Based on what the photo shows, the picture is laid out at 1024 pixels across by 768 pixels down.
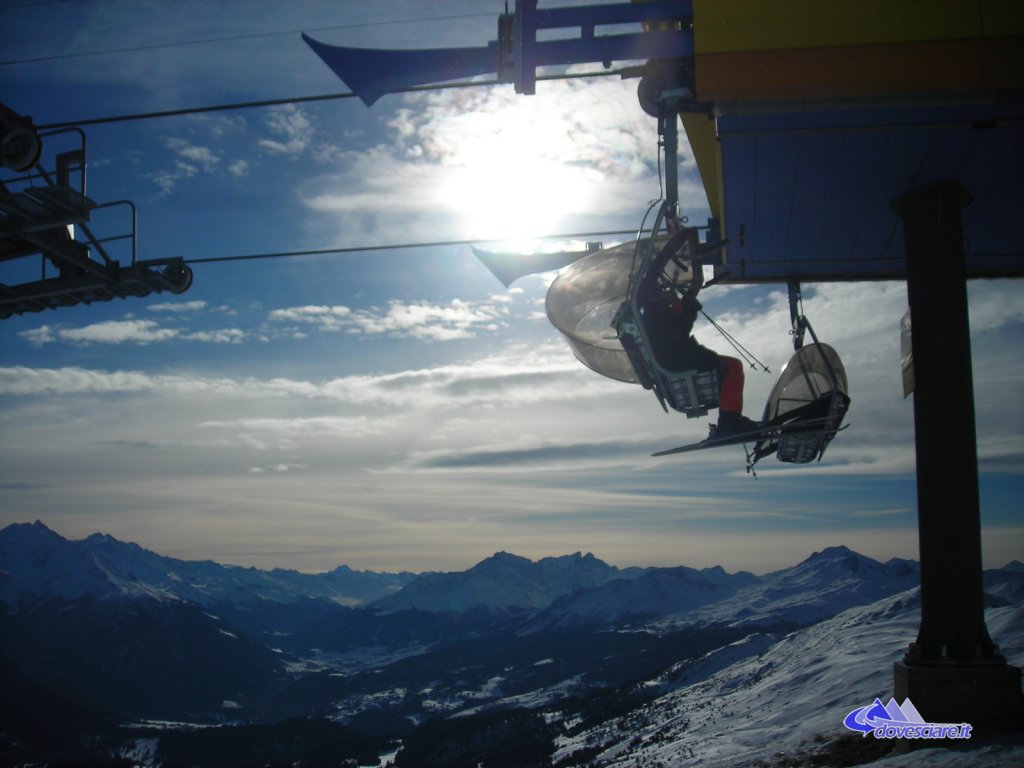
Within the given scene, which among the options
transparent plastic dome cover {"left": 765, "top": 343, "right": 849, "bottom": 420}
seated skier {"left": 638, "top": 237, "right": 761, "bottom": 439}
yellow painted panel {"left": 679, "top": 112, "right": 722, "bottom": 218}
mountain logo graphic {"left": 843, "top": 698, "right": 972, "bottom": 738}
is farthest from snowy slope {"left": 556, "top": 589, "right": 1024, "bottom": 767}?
seated skier {"left": 638, "top": 237, "right": 761, "bottom": 439}

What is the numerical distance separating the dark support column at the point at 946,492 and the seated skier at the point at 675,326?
259cm

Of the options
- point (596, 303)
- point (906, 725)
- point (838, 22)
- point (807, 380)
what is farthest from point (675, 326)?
point (906, 725)

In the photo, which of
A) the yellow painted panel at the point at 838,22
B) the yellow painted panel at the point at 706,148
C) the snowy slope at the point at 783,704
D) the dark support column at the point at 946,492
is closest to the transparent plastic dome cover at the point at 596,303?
the yellow painted panel at the point at 706,148

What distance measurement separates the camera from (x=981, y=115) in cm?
998

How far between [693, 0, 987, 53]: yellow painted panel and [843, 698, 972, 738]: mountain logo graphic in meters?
7.52

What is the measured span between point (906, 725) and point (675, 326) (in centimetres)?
535

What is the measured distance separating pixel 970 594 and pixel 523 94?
313 inches

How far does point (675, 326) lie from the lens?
420 inches

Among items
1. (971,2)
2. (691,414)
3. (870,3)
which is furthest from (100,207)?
(971,2)

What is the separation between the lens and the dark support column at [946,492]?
10.5 m

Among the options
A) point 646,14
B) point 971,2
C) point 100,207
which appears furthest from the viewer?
point 100,207

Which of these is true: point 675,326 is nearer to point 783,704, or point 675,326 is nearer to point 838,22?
point 838,22

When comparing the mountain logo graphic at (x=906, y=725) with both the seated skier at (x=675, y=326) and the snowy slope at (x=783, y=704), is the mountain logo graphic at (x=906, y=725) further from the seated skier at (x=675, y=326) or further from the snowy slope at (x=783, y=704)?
the snowy slope at (x=783, y=704)

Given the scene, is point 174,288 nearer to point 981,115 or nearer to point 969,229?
point 981,115
